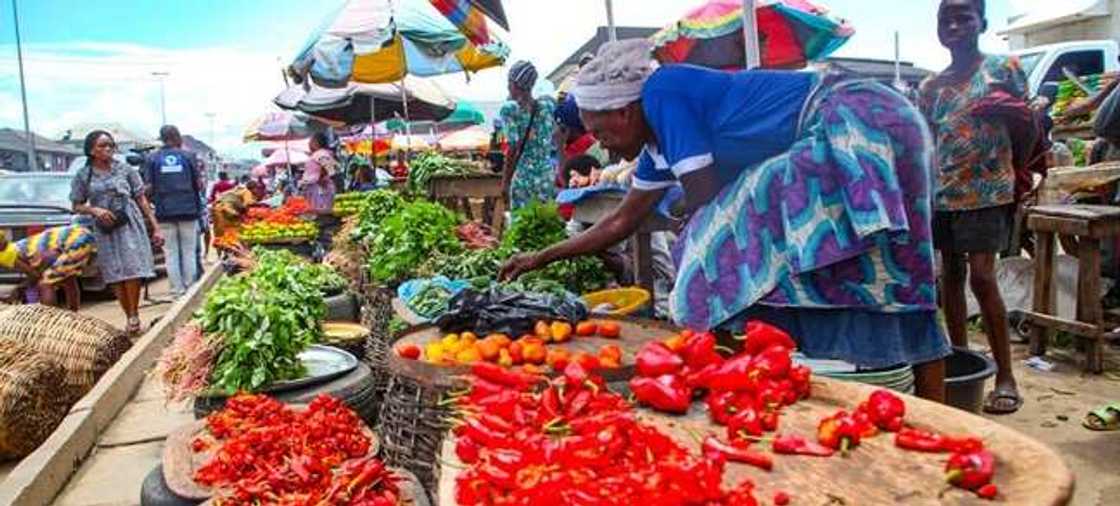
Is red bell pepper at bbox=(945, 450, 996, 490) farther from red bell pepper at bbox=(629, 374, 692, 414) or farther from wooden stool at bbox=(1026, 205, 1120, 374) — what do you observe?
wooden stool at bbox=(1026, 205, 1120, 374)

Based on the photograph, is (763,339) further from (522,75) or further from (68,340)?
(68,340)

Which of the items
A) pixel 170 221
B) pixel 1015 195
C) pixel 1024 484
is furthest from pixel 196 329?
pixel 170 221

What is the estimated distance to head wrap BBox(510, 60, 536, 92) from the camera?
23.5 feet

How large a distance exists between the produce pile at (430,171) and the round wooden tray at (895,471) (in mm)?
6374

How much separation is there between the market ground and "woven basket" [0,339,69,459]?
1.31 ft

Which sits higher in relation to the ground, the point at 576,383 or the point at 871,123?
the point at 871,123

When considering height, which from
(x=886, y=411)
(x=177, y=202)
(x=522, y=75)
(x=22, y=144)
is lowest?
(x=886, y=411)

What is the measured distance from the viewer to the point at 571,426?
2.04 m

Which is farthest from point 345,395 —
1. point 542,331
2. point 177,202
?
point 177,202

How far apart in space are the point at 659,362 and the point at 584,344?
89 centimetres

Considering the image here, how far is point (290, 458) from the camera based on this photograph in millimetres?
3127

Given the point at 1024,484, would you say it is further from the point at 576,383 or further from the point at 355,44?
the point at 355,44

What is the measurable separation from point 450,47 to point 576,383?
8643 mm

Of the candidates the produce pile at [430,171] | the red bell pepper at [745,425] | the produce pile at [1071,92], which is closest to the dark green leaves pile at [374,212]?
the produce pile at [430,171]
